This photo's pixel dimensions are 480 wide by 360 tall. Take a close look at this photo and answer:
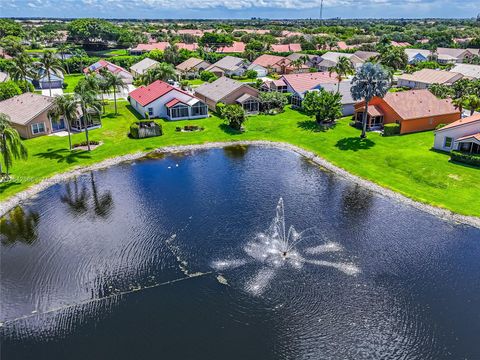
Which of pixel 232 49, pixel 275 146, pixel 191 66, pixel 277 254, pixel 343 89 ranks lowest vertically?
pixel 277 254

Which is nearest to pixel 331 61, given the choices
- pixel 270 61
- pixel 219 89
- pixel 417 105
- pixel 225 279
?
pixel 270 61

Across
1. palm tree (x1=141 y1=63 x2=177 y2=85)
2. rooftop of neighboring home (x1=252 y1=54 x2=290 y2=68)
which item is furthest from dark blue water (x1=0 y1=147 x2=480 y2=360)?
rooftop of neighboring home (x1=252 y1=54 x2=290 y2=68)

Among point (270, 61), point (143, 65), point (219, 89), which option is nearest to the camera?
point (219, 89)

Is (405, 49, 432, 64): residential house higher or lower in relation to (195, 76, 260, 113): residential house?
higher

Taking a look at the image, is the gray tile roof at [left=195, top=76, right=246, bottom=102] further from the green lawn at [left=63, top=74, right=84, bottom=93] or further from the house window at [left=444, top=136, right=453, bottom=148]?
the house window at [left=444, top=136, right=453, bottom=148]

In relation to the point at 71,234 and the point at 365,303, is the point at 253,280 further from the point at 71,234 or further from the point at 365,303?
the point at 71,234

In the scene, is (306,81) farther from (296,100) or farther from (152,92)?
(152,92)

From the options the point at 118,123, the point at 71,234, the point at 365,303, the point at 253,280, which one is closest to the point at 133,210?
the point at 71,234
